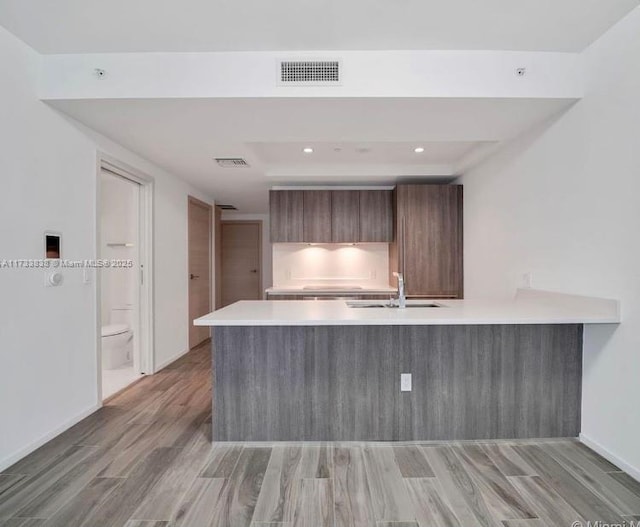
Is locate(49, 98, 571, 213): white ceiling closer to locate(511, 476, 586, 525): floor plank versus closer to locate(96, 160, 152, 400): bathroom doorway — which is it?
locate(96, 160, 152, 400): bathroom doorway

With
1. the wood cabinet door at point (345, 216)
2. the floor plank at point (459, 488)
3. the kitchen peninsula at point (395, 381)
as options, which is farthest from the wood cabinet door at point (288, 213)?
the floor plank at point (459, 488)

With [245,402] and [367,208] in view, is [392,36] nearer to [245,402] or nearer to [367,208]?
[245,402]

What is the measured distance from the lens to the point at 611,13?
1950mm

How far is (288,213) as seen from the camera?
4750 millimetres

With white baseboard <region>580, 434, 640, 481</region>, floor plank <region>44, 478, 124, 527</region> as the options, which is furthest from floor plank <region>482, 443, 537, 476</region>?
floor plank <region>44, 478, 124, 527</region>

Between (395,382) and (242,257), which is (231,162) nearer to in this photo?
(395,382)

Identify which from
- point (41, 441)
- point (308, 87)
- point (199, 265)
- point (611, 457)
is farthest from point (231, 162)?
point (611, 457)

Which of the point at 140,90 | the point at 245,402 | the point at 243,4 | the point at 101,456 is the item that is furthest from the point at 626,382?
the point at 140,90

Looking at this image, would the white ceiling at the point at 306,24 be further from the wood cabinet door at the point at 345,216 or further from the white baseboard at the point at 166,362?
the white baseboard at the point at 166,362

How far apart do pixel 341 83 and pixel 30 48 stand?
1.90 metres

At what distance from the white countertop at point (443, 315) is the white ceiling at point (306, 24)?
62.1 inches

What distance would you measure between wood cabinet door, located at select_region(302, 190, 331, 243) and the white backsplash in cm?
55

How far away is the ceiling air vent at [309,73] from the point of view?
2225 mm

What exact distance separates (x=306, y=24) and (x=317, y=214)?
9.24ft
